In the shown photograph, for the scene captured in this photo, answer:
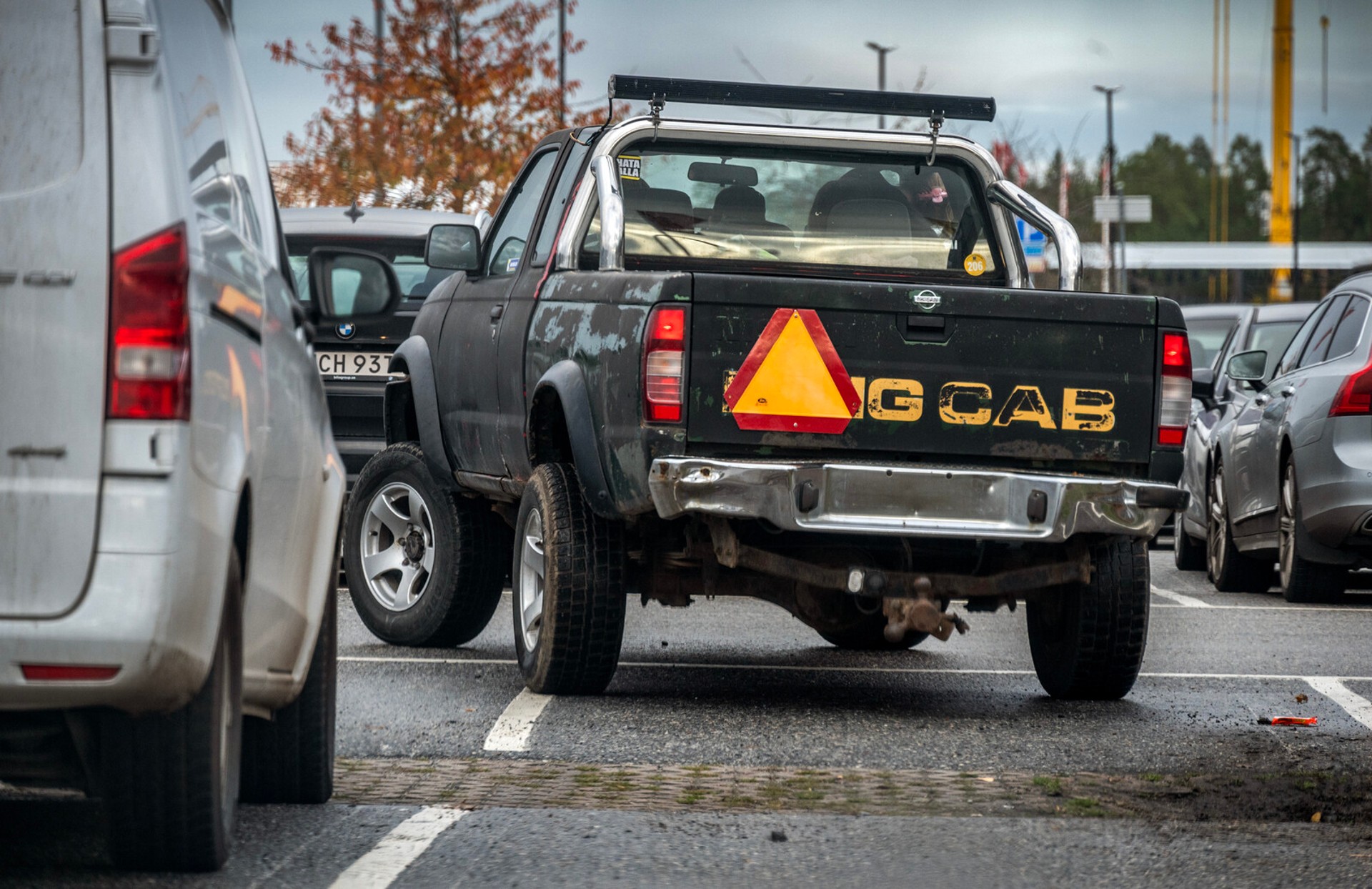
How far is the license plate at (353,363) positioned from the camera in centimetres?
1214

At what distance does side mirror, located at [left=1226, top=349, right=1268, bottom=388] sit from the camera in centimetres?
1248

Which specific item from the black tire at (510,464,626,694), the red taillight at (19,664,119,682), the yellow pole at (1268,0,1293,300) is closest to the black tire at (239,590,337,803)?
the red taillight at (19,664,119,682)

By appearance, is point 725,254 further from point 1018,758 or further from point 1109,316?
point 1018,758

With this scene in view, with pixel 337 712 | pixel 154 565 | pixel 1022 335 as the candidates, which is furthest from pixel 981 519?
pixel 154 565

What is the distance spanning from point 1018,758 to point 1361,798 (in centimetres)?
109

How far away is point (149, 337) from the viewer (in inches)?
150

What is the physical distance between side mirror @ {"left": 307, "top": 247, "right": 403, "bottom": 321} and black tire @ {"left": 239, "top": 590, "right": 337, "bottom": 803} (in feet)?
2.40

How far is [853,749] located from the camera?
670 cm

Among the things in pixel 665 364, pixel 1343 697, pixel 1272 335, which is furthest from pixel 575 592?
pixel 1272 335

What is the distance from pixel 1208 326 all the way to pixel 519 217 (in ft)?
40.2

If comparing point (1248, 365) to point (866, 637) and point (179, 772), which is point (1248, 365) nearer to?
point (866, 637)

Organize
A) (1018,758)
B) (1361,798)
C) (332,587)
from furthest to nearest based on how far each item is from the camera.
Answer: (1018,758) → (1361,798) → (332,587)

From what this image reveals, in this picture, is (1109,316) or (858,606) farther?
(858,606)

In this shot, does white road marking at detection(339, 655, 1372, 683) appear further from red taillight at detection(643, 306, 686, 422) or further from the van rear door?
the van rear door
